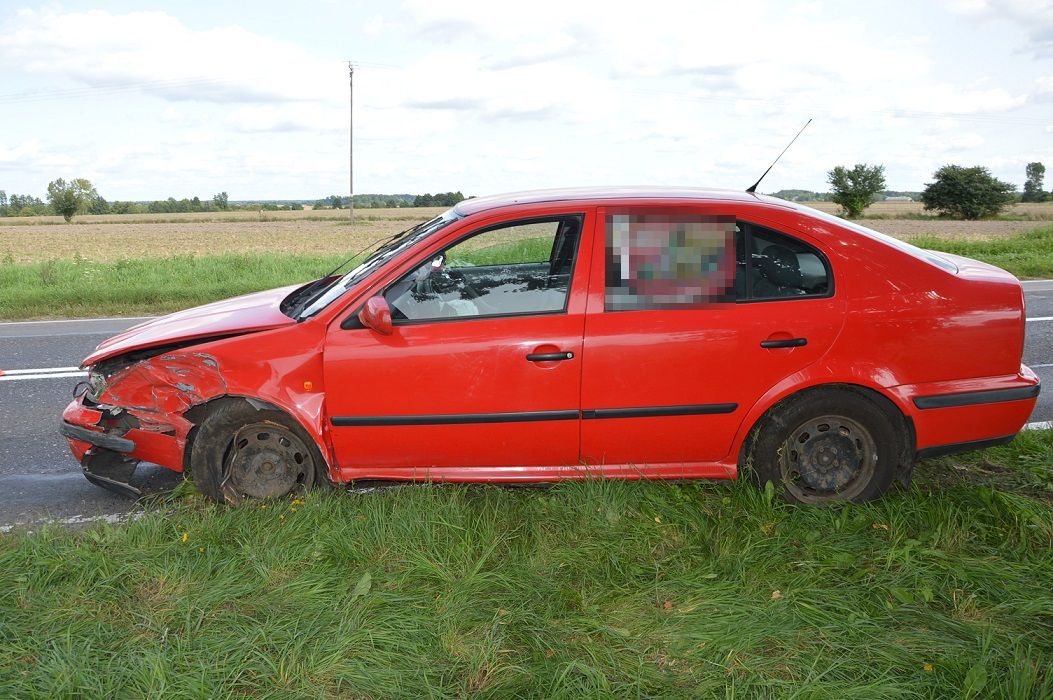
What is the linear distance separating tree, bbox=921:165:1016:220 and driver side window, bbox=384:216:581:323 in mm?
64732

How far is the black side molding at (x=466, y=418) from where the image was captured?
4098 millimetres

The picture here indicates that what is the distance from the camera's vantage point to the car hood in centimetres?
431

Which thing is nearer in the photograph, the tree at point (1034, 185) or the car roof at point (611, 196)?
the car roof at point (611, 196)

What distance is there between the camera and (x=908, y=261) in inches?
166

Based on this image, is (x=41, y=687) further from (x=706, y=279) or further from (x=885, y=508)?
→ (x=885, y=508)

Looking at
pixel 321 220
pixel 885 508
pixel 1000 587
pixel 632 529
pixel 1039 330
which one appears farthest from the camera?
pixel 321 220

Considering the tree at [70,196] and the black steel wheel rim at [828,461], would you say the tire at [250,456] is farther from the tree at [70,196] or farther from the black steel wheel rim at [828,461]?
the tree at [70,196]

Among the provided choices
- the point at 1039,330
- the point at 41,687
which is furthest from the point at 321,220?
the point at 41,687

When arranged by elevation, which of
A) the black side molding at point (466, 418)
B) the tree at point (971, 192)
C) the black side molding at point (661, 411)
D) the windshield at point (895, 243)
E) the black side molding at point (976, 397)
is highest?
the tree at point (971, 192)

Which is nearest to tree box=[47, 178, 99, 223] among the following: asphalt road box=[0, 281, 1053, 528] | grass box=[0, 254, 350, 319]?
grass box=[0, 254, 350, 319]

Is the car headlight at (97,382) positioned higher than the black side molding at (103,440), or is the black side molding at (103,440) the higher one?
the car headlight at (97,382)

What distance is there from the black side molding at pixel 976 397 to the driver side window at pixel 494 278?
5.98 feet

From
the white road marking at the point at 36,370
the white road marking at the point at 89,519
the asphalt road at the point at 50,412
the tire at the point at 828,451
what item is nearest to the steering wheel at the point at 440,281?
the tire at the point at 828,451

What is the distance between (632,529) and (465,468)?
3.02 feet
